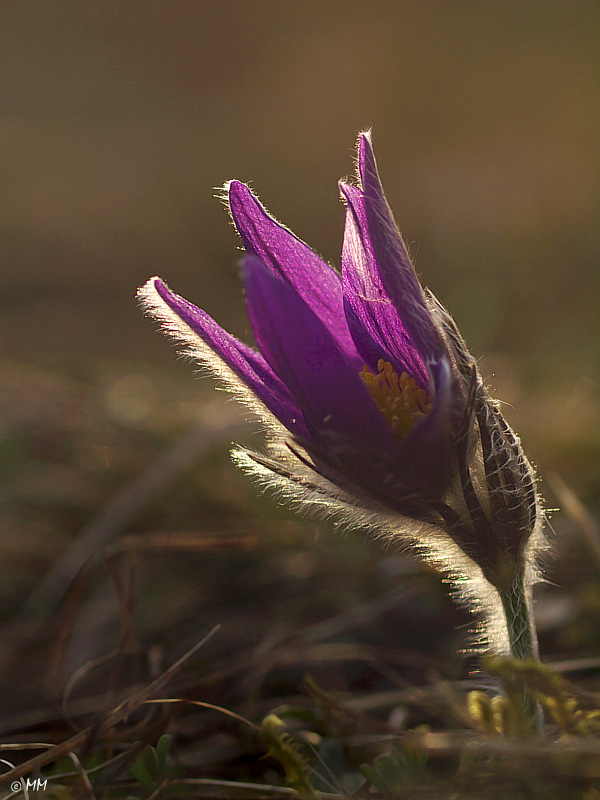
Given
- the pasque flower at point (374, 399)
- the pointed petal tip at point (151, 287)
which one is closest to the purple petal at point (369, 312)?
the pasque flower at point (374, 399)

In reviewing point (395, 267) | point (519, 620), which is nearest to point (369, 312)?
point (395, 267)

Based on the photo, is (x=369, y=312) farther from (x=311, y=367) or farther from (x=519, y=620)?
(x=519, y=620)

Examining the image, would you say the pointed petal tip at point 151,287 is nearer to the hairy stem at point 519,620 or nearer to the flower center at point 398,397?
the flower center at point 398,397

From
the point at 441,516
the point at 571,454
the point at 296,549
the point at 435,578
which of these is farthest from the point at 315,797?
the point at 571,454

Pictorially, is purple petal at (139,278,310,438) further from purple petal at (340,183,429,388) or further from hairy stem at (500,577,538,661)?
hairy stem at (500,577,538,661)

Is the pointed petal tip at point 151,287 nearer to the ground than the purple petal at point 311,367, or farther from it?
farther from it

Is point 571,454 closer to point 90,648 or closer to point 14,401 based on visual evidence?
point 90,648
